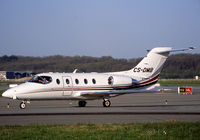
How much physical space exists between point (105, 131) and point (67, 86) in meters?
13.3

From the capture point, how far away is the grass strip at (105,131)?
496 inches

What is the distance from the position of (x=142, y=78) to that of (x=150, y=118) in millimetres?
10962

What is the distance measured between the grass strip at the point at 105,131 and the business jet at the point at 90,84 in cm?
1064

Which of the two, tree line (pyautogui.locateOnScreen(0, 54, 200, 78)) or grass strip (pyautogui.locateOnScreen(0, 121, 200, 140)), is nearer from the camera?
grass strip (pyautogui.locateOnScreen(0, 121, 200, 140))

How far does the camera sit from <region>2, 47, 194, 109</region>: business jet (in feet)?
83.8

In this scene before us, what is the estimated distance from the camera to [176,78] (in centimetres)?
9206

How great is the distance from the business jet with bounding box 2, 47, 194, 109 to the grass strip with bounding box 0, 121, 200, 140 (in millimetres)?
10637

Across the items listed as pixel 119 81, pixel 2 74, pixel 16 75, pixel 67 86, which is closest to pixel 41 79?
pixel 67 86

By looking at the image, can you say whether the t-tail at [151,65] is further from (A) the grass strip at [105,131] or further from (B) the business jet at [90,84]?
(A) the grass strip at [105,131]

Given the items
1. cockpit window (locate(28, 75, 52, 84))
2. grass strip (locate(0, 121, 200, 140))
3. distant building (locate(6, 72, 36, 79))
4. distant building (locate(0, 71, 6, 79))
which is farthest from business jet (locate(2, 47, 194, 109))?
distant building (locate(0, 71, 6, 79))

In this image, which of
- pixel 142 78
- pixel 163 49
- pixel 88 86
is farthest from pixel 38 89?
pixel 163 49

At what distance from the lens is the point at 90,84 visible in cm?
2812

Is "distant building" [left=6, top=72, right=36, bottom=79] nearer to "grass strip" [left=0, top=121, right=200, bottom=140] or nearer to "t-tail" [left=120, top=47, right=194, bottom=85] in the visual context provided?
"t-tail" [left=120, top=47, right=194, bottom=85]

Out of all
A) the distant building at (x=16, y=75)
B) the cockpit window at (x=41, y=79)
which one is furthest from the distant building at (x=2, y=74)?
the cockpit window at (x=41, y=79)
